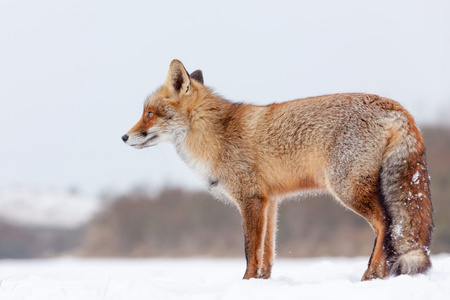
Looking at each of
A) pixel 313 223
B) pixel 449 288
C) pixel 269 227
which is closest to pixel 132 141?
pixel 269 227

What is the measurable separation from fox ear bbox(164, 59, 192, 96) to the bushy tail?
2.61 metres

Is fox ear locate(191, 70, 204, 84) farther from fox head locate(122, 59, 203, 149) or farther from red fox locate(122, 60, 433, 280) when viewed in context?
fox head locate(122, 59, 203, 149)

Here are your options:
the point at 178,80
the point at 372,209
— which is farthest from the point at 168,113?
the point at 372,209

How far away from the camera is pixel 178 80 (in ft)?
19.9

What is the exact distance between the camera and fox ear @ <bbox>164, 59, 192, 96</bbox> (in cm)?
593

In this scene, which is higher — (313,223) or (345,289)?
(345,289)

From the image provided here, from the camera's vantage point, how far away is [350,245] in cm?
1597

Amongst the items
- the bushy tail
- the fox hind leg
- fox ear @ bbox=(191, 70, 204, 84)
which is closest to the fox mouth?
fox ear @ bbox=(191, 70, 204, 84)

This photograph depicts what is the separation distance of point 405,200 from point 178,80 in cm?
309

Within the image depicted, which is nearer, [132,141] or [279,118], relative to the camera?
[279,118]

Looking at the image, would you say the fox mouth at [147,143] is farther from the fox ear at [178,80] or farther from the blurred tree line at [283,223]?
the blurred tree line at [283,223]

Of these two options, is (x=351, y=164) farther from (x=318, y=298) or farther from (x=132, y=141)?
(x=132, y=141)

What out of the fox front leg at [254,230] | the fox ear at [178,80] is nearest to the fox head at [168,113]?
the fox ear at [178,80]

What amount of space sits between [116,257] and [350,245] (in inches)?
380
